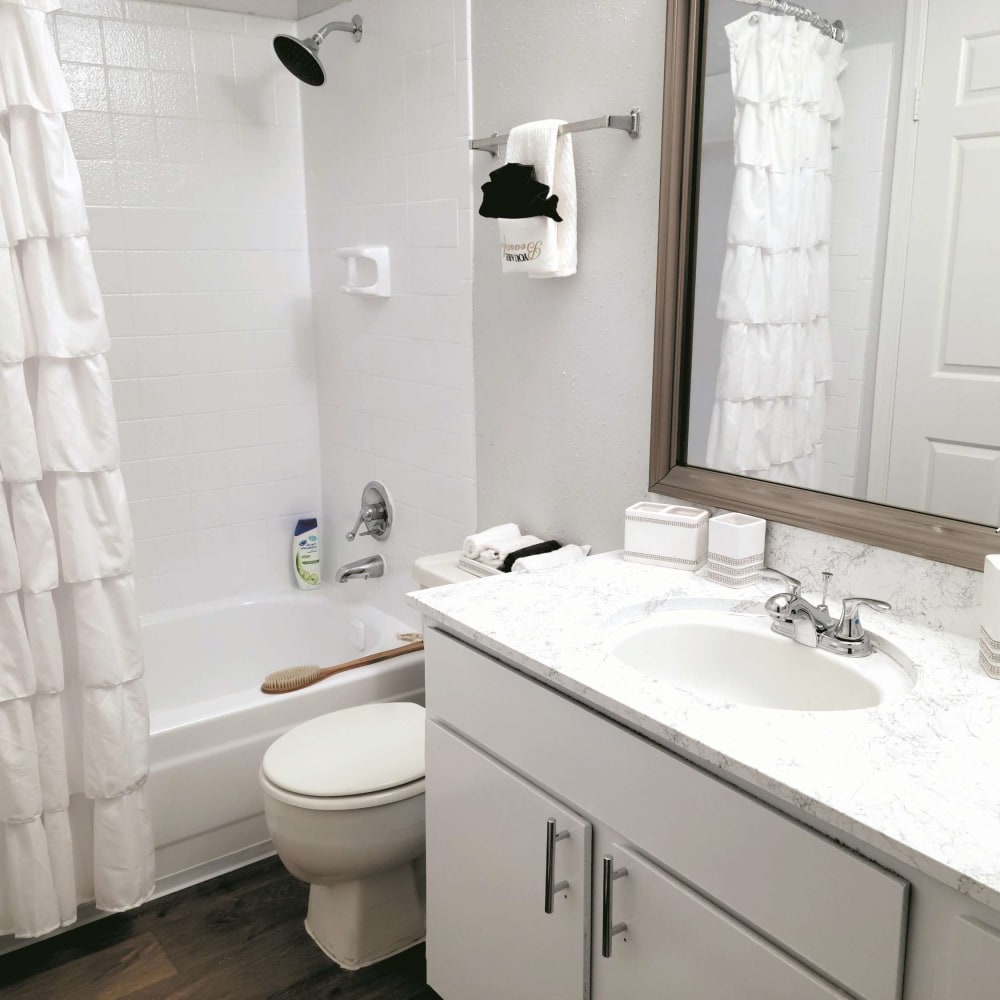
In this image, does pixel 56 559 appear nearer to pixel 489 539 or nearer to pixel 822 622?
pixel 489 539

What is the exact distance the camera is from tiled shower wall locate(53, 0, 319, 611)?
265 centimetres

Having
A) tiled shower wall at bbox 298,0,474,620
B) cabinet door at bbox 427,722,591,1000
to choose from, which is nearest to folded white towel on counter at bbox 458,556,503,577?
tiled shower wall at bbox 298,0,474,620

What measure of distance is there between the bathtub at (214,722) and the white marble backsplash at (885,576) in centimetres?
114

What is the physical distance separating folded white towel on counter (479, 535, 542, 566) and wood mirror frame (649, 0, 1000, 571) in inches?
14.4

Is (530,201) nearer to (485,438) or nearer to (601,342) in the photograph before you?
(601,342)

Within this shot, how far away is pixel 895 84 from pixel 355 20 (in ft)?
5.27

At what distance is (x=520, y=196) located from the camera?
74.6 inches

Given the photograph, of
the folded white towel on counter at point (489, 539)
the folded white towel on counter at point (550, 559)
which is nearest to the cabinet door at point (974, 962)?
the folded white towel on counter at point (550, 559)

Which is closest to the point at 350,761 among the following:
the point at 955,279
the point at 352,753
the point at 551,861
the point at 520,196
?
the point at 352,753

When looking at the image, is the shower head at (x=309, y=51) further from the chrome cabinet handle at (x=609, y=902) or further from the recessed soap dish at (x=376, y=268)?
the chrome cabinet handle at (x=609, y=902)

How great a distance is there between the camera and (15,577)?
185 centimetres

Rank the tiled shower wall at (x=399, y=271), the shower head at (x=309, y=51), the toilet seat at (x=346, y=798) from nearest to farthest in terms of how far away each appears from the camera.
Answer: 1. the toilet seat at (x=346, y=798)
2. the tiled shower wall at (x=399, y=271)
3. the shower head at (x=309, y=51)

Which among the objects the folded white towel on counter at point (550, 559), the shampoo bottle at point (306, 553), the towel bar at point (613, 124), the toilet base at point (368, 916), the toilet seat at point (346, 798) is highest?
the towel bar at point (613, 124)

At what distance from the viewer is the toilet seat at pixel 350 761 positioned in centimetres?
186
